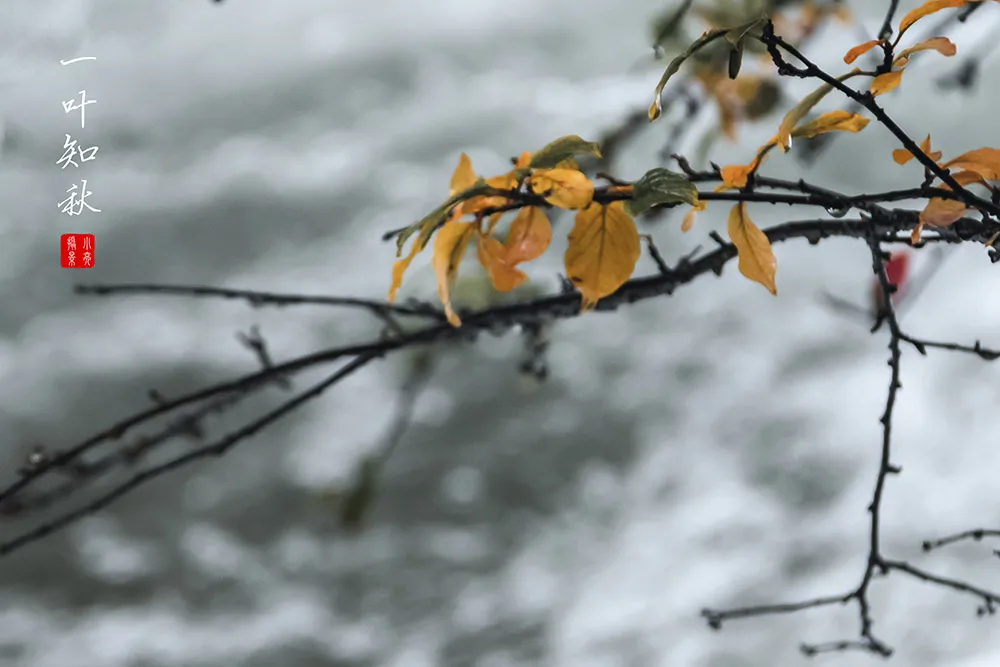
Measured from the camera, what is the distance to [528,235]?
10.9 inches

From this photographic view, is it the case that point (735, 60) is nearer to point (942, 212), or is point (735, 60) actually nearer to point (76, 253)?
point (942, 212)

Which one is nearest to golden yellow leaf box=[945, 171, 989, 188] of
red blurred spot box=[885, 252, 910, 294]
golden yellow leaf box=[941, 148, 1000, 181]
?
golden yellow leaf box=[941, 148, 1000, 181]

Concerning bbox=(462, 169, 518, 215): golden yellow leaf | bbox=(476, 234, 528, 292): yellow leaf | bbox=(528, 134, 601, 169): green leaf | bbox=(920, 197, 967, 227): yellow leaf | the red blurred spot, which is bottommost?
bbox=(920, 197, 967, 227): yellow leaf

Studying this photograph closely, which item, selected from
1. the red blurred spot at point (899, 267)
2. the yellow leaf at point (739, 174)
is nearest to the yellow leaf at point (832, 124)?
the yellow leaf at point (739, 174)

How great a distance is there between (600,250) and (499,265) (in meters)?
0.03

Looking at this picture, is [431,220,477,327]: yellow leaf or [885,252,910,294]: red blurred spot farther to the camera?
[885,252,910,294]: red blurred spot

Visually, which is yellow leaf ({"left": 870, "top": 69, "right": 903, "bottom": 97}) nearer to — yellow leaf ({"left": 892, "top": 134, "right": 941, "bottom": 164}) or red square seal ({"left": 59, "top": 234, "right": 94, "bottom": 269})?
yellow leaf ({"left": 892, "top": 134, "right": 941, "bottom": 164})

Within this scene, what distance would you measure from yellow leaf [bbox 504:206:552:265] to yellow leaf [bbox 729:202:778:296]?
6 centimetres

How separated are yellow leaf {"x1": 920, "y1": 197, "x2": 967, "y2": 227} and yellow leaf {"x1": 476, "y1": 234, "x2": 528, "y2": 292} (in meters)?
0.12

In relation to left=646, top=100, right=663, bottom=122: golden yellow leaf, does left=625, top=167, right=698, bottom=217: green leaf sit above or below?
below

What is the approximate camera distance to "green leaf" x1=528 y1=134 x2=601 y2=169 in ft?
0.83

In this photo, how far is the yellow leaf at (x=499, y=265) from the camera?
0.91ft

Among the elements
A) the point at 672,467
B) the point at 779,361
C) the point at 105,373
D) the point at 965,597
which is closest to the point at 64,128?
the point at 105,373

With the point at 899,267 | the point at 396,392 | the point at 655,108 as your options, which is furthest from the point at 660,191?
the point at 396,392
